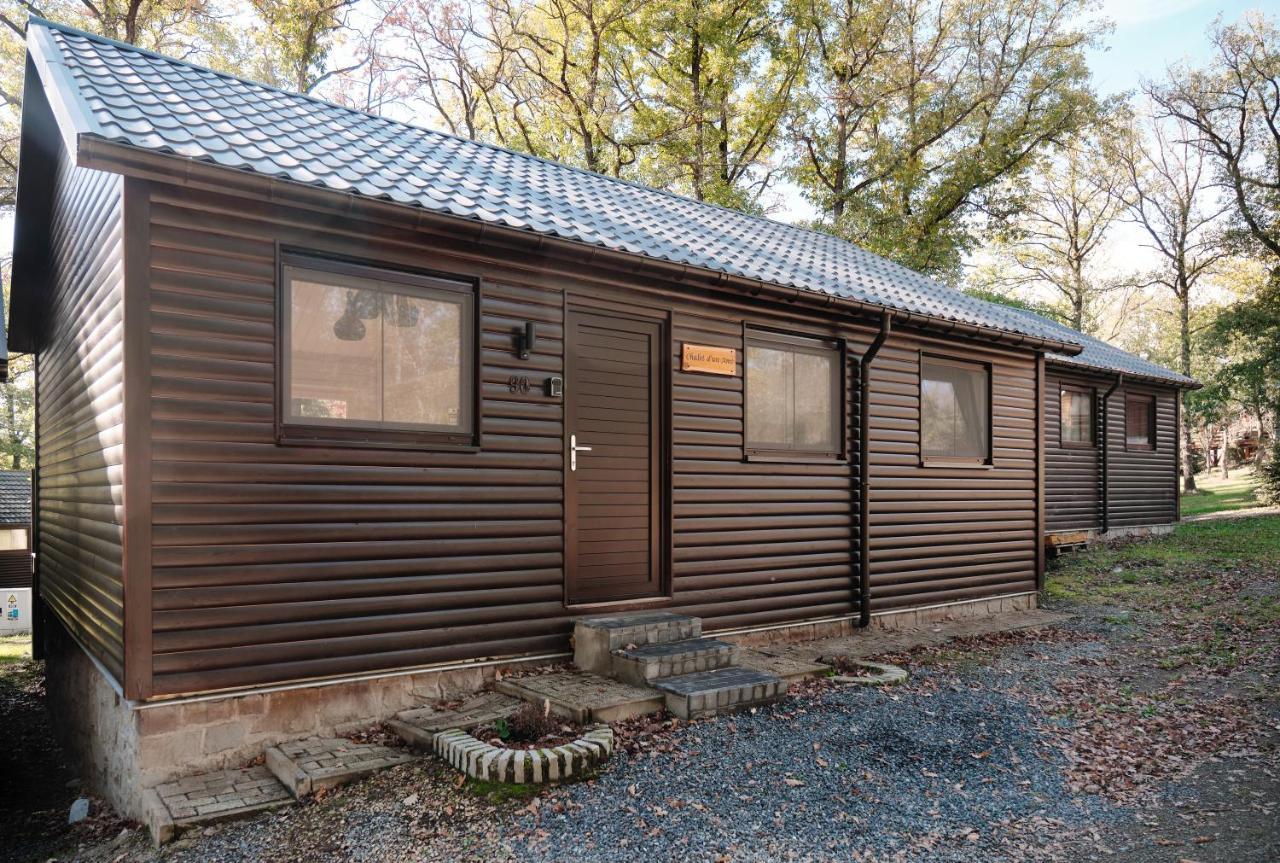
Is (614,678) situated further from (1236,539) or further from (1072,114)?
(1072,114)

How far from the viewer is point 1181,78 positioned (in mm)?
24156

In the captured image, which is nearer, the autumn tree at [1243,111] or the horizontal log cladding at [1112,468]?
the horizontal log cladding at [1112,468]

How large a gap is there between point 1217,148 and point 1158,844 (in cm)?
2689

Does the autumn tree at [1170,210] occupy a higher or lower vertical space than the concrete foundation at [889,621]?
higher

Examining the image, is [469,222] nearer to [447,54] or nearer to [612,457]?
[612,457]

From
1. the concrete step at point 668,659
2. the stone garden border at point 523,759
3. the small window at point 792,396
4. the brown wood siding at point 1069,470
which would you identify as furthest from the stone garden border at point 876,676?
the brown wood siding at point 1069,470

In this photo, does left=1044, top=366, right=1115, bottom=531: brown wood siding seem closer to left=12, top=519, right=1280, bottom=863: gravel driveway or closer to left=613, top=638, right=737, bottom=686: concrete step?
left=12, top=519, right=1280, bottom=863: gravel driveway

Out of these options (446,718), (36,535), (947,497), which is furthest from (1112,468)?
(36,535)

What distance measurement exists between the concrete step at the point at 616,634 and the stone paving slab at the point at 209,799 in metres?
2.05

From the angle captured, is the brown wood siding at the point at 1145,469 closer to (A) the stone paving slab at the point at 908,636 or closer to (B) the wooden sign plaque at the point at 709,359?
(A) the stone paving slab at the point at 908,636

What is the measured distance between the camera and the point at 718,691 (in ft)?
16.4

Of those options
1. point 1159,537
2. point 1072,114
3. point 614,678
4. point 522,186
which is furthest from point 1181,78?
point 614,678

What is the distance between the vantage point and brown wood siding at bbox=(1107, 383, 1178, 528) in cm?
1568

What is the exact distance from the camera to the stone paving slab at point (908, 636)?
6.83 meters
